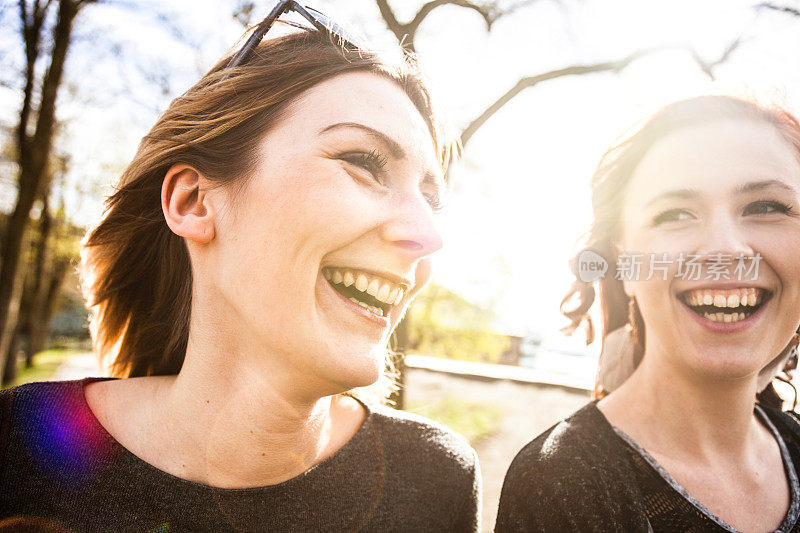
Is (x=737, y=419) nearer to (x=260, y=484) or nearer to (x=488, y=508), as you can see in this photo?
(x=260, y=484)

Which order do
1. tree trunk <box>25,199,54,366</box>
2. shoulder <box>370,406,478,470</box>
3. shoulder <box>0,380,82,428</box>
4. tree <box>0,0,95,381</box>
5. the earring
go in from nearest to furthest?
shoulder <box>0,380,82,428</box> < the earring < shoulder <box>370,406,478,470</box> < tree <box>0,0,95,381</box> < tree trunk <box>25,199,54,366</box>

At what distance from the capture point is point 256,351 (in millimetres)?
1499

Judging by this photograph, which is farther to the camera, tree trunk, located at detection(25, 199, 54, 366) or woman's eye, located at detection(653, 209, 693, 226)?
tree trunk, located at detection(25, 199, 54, 366)

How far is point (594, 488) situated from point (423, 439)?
0.61 metres

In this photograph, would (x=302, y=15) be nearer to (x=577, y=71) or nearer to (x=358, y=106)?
(x=358, y=106)

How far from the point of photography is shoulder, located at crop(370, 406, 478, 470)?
186cm

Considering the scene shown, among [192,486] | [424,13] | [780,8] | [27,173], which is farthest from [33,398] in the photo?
[27,173]

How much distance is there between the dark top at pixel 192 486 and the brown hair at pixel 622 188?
71cm

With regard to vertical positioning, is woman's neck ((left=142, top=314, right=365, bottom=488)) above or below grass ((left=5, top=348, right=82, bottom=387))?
above

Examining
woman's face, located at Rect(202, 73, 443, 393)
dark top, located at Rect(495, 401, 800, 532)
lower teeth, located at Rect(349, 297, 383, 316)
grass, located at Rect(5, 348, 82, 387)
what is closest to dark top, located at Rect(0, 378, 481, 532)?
dark top, located at Rect(495, 401, 800, 532)

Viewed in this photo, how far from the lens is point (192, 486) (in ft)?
4.94

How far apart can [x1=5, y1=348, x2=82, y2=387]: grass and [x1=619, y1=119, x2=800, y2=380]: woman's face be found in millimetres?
11397

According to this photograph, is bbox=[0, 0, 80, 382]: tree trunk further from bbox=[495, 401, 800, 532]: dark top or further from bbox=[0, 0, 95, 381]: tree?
bbox=[495, 401, 800, 532]: dark top

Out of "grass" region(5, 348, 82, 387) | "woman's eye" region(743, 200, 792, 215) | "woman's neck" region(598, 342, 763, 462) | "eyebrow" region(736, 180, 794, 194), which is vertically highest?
"eyebrow" region(736, 180, 794, 194)
